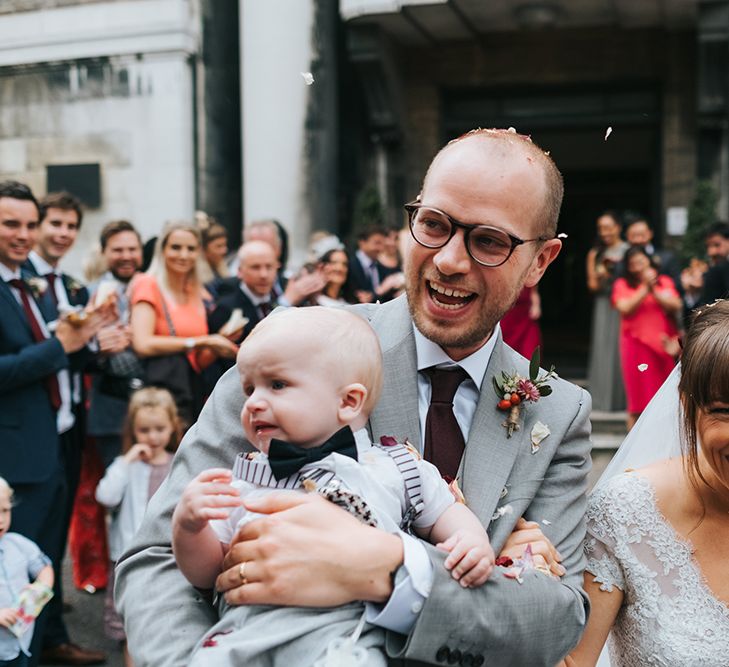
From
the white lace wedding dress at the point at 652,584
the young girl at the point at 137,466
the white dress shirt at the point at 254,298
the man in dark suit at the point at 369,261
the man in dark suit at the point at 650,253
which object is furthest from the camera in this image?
the man in dark suit at the point at 650,253

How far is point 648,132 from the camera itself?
528 inches

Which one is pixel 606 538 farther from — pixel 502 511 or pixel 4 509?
pixel 4 509

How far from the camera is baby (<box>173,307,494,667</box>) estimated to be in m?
1.94

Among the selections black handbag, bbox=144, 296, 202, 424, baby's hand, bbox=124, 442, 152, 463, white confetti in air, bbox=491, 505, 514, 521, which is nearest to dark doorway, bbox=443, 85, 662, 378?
black handbag, bbox=144, 296, 202, 424

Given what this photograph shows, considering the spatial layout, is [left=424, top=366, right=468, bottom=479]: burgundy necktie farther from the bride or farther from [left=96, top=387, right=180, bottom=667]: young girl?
[left=96, top=387, right=180, bottom=667]: young girl

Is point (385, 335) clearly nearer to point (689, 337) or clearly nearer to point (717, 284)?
point (689, 337)

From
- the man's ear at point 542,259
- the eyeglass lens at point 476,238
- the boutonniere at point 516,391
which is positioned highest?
the eyeglass lens at point 476,238

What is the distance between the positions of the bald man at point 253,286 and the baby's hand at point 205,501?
407cm

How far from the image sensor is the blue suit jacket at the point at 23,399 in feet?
14.4

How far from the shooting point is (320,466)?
6.64ft

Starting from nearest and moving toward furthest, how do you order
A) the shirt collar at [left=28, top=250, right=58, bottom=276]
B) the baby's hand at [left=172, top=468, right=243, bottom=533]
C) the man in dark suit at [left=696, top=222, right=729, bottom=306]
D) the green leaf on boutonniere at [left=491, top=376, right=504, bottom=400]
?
the baby's hand at [left=172, top=468, right=243, bottom=533], the green leaf on boutonniere at [left=491, top=376, right=504, bottom=400], the shirt collar at [left=28, top=250, right=58, bottom=276], the man in dark suit at [left=696, top=222, right=729, bottom=306]

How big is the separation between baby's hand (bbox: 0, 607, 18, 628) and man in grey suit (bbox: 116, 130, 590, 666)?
1.97m

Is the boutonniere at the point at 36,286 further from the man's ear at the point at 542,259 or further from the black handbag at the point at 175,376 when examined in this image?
the man's ear at the point at 542,259

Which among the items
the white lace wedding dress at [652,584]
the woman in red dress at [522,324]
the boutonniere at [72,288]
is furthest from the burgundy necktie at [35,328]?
the woman in red dress at [522,324]
